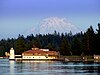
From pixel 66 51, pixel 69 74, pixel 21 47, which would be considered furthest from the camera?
pixel 21 47

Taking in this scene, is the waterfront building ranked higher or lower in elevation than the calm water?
higher

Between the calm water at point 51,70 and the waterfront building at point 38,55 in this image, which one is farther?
the waterfront building at point 38,55

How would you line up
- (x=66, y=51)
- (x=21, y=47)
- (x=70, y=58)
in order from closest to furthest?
(x=70, y=58) < (x=66, y=51) < (x=21, y=47)

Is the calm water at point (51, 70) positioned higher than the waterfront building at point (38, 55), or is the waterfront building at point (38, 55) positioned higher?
the waterfront building at point (38, 55)

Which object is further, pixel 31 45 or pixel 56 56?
pixel 31 45

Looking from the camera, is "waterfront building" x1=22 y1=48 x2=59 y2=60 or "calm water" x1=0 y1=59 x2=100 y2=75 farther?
"waterfront building" x1=22 y1=48 x2=59 y2=60

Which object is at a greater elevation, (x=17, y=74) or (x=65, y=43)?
(x=65, y=43)

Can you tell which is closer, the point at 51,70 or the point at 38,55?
the point at 51,70

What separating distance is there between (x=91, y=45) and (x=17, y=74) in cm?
7310

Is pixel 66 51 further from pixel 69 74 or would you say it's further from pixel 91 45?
pixel 69 74

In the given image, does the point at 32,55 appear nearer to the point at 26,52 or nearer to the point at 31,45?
the point at 26,52

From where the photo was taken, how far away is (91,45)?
13450 cm

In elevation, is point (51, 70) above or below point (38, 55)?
below

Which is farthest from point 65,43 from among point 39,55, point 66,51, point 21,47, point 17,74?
point 17,74
